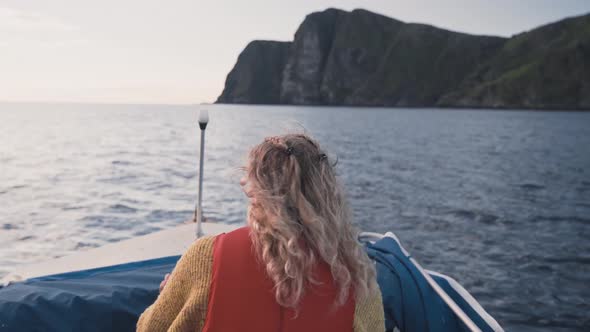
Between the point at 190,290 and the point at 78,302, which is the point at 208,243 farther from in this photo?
the point at 78,302

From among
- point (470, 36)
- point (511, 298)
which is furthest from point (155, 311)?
point (470, 36)

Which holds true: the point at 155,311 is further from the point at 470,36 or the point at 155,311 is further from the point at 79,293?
the point at 470,36

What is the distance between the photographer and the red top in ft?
6.33

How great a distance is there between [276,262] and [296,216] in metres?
0.19

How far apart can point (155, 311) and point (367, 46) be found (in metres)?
196

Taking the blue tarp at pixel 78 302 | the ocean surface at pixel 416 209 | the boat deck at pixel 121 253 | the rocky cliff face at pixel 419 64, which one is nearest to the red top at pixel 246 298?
the ocean surface at pixel 416 209

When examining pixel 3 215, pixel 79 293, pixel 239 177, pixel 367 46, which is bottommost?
pixel 3 215

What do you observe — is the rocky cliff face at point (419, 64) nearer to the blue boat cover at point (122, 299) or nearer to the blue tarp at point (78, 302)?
the blue boat cover at point (122, 299)

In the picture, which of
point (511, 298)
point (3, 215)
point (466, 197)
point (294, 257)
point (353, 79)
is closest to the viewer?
point (294, 257)

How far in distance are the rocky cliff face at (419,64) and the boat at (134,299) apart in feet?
483

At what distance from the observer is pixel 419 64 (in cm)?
18762

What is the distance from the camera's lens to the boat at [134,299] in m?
2.99

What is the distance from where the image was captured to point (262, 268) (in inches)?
77.2

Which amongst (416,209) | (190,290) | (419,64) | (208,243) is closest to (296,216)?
(208,243)
